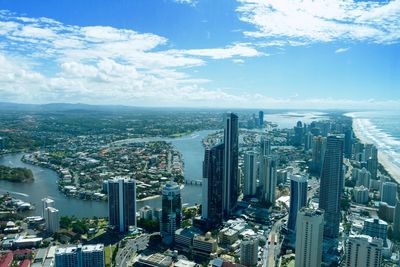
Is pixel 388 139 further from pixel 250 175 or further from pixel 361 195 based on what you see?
pixel 250 175

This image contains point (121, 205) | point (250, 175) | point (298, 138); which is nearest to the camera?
point (121, 205)

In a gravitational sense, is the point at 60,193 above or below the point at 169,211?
below

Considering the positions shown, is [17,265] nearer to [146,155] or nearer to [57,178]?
[57,178]

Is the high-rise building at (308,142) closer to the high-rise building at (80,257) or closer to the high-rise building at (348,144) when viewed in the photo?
the high-rise building at (348,144)

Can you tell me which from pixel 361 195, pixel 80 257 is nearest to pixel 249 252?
pixel 80 257

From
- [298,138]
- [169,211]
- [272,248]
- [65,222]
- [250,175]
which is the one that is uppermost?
[298,138]

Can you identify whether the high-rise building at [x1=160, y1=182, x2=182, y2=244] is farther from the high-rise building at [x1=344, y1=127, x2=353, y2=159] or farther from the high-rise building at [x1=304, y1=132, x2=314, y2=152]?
the high-rise building at [x1=304, y1=132, x2=314, y2=152]

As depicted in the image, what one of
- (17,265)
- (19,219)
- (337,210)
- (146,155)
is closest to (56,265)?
(17,265)
